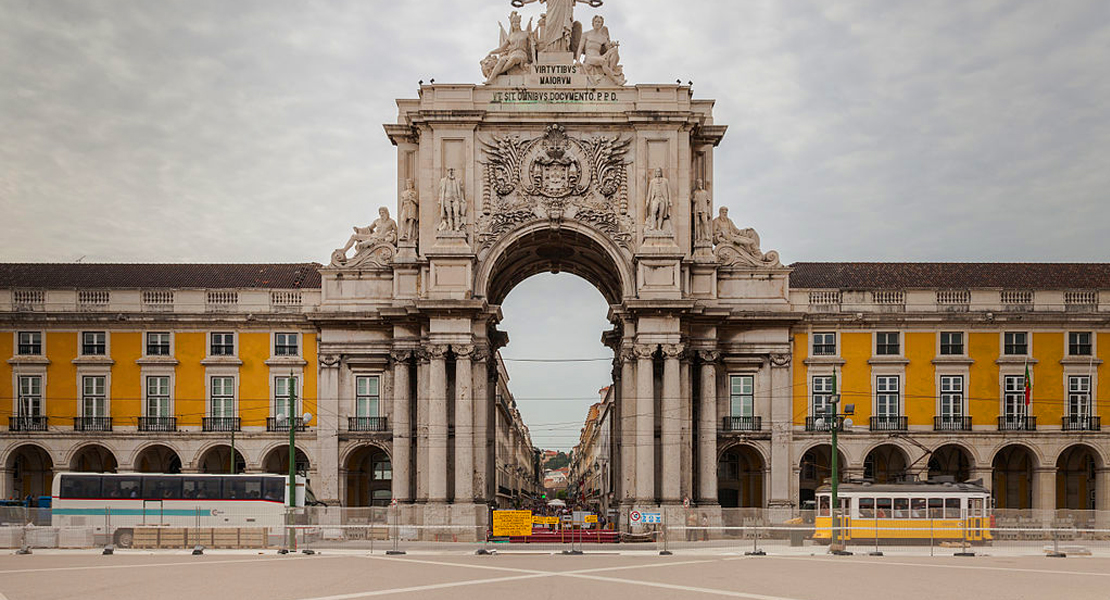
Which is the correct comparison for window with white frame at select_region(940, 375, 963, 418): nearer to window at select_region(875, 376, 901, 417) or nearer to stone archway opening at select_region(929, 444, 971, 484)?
window at select_region(875, 376, 901, 417)

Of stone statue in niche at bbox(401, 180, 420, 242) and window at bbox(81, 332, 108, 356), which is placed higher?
stone statue in niche at bbox(401, 180, 420, 242)

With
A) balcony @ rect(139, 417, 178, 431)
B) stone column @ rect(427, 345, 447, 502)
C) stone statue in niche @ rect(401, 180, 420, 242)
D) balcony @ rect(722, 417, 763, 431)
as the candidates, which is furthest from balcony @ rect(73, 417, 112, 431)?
balcony @ rect(722, 417, 763, 431)

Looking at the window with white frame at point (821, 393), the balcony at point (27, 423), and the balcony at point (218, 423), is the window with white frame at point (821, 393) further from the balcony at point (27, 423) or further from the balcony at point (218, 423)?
the balcony at point (27, 423)

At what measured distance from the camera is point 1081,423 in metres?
68.8

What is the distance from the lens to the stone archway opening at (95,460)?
237 feet

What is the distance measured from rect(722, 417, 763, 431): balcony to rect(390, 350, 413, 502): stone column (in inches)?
669

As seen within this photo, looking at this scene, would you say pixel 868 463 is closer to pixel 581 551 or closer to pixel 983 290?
pixel 983 290

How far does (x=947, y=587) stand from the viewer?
1251 inches

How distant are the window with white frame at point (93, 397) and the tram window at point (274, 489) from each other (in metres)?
15.5

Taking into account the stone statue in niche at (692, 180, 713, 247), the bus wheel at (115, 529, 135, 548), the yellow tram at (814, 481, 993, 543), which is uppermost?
the stone statue in niche at (692, 180, 713, 247)

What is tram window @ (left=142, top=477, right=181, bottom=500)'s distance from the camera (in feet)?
194

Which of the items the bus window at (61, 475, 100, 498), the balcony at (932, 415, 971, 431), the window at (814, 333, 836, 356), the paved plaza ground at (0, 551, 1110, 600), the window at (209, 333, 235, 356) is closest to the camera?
the paved plaza ground at (0, 551, 1110, 600)

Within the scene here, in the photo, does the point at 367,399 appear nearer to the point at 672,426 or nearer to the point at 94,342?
the point at 94,342

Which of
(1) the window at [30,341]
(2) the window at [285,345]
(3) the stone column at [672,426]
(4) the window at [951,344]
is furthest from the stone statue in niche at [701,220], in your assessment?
(1) the window at [30,341]
